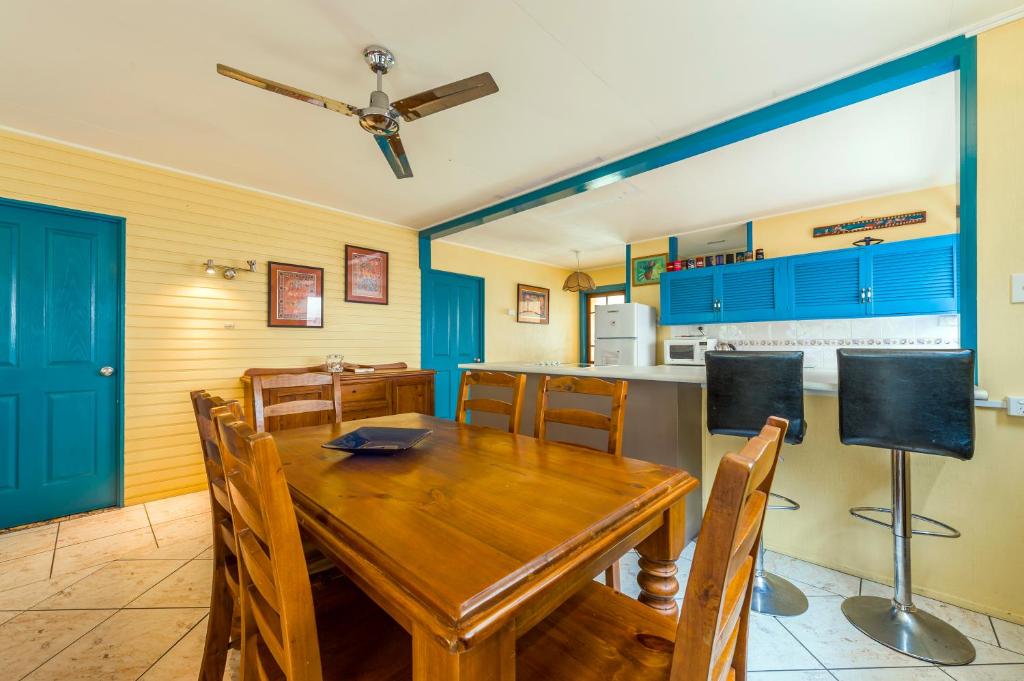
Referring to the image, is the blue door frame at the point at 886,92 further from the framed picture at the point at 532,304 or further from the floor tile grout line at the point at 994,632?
the framed picture at the point at 532,304

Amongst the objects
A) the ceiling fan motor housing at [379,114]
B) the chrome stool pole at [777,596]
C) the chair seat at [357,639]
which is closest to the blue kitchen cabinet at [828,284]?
the chrome stool pole at [777,596]

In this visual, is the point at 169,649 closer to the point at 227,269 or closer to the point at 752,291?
the point at 227,269

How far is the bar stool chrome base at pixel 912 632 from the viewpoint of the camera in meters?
1.60

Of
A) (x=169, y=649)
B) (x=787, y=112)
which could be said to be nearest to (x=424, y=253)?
(x=787, y=112)

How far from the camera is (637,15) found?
1.87m

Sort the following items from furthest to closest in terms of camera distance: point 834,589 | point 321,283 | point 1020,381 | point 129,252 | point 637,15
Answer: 1. point 321,283
2. point 129,252
3. point 834,589
4. point 637,15
5. point 1020,381

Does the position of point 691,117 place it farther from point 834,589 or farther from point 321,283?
point 321,283

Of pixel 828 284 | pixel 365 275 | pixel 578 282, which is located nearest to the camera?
pixel 828 284

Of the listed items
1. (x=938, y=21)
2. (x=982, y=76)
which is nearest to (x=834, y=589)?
(x=982, y=76)

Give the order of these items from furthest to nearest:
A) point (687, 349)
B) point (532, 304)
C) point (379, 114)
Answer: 1. point (532, 304)
2. point (687, 349)
3. point (379, 114)

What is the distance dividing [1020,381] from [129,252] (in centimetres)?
539

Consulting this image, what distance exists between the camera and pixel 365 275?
4.50 m

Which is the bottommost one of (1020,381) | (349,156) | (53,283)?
(1020,381)

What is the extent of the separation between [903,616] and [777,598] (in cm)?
46
